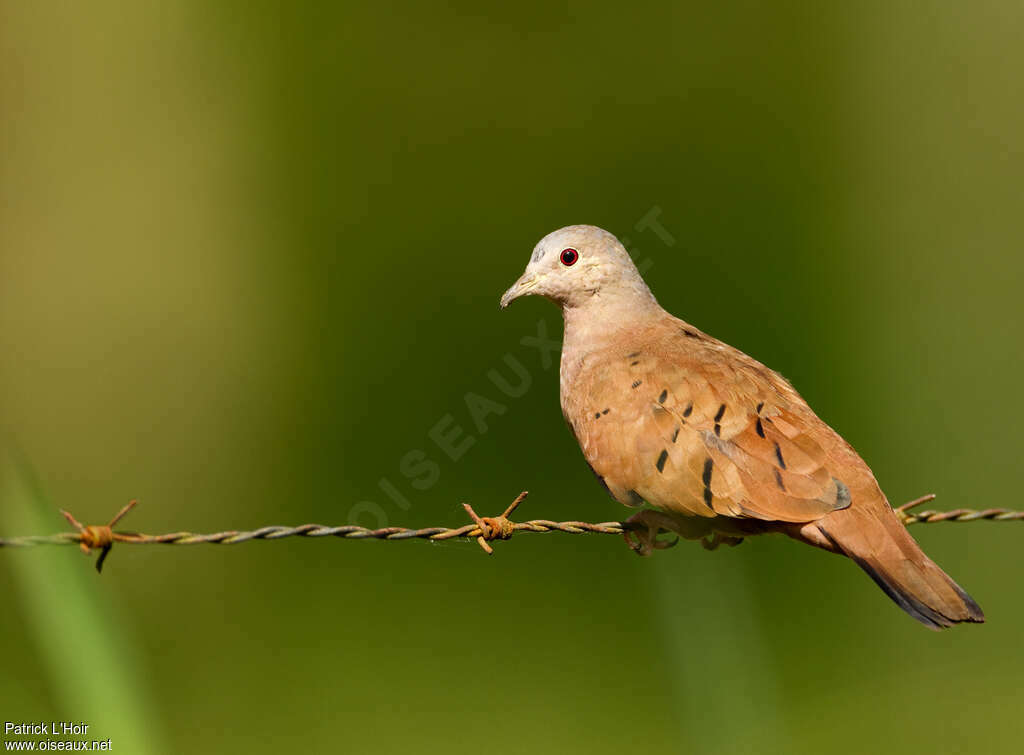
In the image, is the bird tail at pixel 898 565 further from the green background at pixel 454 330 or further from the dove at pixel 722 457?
the green background at pixel 454 330

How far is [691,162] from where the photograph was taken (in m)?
10.0

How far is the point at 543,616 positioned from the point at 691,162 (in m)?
4.68

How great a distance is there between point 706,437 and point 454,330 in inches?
231

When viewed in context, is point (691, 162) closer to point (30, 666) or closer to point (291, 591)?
point (291, 591)

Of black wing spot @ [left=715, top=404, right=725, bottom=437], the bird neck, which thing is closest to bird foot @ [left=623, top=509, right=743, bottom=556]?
black wing spot @ [left=715, top=404, right=725, bottom=437]

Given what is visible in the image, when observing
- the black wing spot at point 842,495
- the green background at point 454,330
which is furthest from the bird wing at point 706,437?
the green background at point 454,330

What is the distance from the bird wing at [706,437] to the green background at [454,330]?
1915 mm

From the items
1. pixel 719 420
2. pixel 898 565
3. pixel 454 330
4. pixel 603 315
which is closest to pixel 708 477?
pixel 719 420

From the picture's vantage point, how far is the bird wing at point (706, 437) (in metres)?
3.34

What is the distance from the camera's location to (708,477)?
3.42 metres

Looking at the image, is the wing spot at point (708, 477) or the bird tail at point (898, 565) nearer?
the bird tail at point (898, 565)

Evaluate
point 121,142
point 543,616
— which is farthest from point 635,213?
point 121,142

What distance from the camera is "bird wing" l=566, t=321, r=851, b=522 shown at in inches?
131

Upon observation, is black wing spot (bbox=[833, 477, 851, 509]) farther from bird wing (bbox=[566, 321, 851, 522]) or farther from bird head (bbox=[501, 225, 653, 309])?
bird head (bbox=[501, 225, 653, 309])
